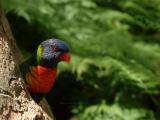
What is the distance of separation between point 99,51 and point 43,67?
143 centimetres

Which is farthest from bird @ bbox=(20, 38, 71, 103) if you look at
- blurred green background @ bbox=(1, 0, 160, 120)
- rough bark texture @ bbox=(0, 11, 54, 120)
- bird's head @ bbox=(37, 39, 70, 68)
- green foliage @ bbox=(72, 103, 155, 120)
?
green foliage @ bbox=(72, 103, 155, 120)

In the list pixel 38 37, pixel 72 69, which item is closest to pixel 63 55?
pixel 72 69

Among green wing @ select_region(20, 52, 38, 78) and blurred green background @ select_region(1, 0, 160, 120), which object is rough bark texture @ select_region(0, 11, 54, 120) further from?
blurred green background @ select_region(1, 0, 160, 120)

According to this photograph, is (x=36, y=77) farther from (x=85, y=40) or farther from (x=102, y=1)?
(x=102, y=1)

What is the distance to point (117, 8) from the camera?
4.39 metres

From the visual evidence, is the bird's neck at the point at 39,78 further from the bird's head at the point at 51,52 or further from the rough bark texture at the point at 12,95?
the rough bark texture at the point at 12,95

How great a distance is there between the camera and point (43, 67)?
2.47 metres

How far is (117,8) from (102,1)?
0.16 m

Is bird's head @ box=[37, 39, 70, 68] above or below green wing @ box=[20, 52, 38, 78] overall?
above

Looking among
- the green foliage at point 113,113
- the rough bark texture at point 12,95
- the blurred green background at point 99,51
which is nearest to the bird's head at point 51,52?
the rough bark texture at point 12,95

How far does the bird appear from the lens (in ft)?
8.00

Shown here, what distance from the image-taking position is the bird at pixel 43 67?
2439mm

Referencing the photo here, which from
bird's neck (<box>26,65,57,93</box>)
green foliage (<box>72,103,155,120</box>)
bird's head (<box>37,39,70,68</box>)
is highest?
bird's head (<box>37,39,70,68</box>)

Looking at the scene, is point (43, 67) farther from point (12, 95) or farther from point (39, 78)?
point (12, 95)
